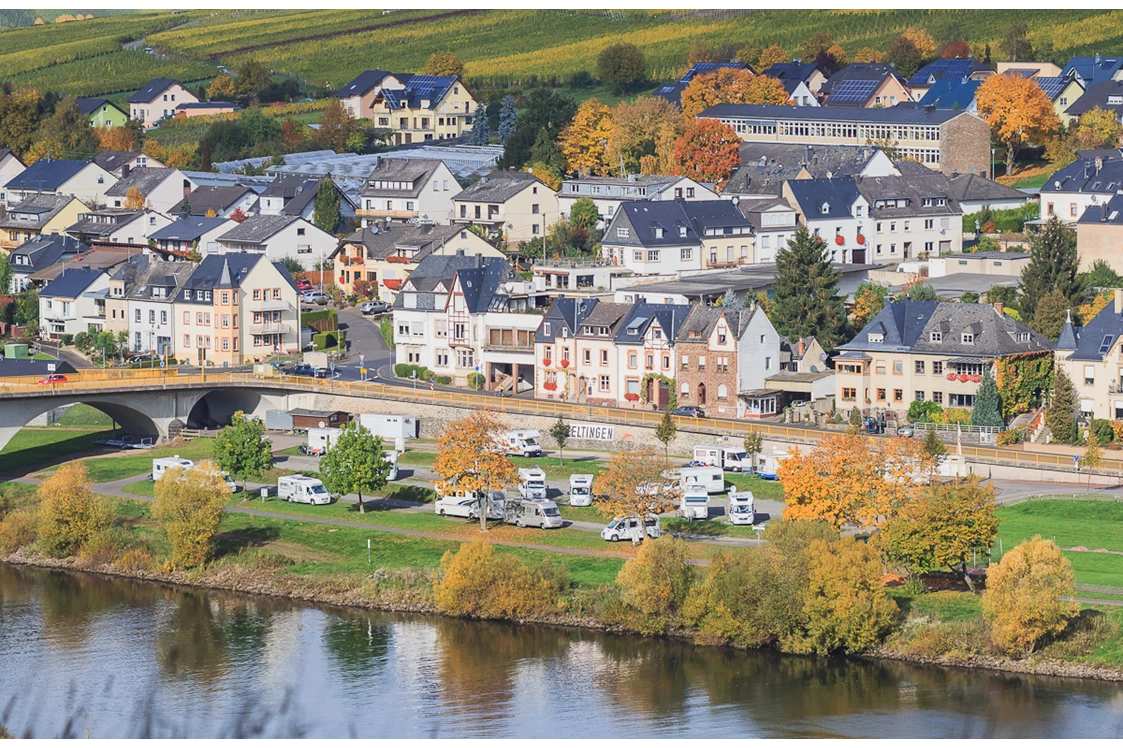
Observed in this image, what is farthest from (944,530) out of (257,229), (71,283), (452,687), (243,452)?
(257,229)

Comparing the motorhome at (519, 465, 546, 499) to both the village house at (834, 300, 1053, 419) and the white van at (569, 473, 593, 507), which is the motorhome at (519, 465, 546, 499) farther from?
the village house at (834, 300, 1053, 419)

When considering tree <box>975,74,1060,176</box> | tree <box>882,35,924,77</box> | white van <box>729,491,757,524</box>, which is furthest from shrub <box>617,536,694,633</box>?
tree <box>882,35,924,77</box>

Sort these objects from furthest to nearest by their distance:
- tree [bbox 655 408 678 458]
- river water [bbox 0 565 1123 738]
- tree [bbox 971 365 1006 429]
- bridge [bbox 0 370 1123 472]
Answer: bridge [bbox 0 370 1123 472]
tree [bbox 971 365 1006 429]
tree [bbox 655 408 678 458]
river water [bbox 0 565 1123 738]

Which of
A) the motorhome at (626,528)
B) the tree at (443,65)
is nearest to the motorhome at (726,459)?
the motorhome at (626,528)

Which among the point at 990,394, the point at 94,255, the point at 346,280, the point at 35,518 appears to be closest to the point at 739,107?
the point at 346,280

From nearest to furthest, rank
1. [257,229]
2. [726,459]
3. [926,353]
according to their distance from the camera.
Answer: [726,459] < [926,353] < [257,229]

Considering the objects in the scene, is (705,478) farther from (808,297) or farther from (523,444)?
(808,297)
